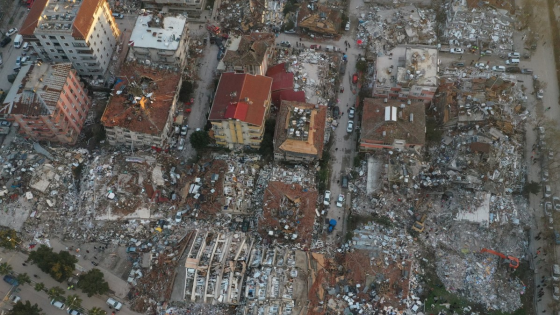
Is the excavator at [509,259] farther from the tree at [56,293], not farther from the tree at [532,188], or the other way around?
the tree at [56,293]

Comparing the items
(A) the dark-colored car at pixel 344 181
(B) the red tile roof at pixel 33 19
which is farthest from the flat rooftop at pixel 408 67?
(B) the red tile roof at pixel 33 19

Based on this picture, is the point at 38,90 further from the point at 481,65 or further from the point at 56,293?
the point at 481,65

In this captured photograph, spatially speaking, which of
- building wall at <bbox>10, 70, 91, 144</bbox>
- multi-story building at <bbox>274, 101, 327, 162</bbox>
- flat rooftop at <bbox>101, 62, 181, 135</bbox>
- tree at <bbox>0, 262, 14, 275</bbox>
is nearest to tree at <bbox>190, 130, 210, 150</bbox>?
flat rooftop at <bbox>101, 62, 181, 135</bbox>

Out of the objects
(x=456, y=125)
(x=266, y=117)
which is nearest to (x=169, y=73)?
(x=266, y=117)

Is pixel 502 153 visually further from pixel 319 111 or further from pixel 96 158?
pixel 96 158

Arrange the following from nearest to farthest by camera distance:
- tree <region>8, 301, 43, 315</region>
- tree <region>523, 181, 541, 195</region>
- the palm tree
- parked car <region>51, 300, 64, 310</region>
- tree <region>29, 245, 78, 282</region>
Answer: tree <region>8, 301, 43, 315</region>
the palm tree
tree <region>29, 245, 78, 282</region>
parked car <region>51, 300, 64, 310</region>
tree <region>523, 181, 541, 195</region>

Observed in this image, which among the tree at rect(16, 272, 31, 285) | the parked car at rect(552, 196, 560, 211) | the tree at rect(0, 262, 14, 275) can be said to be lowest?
the tree at rect(16, 272, 31, 285)

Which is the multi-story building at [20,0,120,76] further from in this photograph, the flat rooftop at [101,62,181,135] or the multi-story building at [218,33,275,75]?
the multi-story building at [218,33,275,75]
